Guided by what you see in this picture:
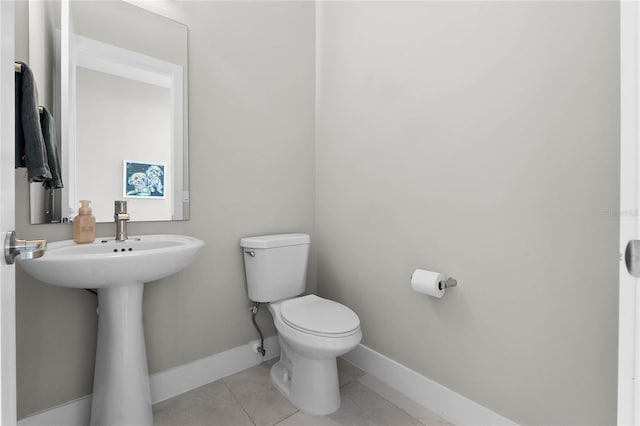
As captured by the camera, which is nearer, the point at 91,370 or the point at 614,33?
the point at 614,33

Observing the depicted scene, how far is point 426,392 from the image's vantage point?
1.47 m

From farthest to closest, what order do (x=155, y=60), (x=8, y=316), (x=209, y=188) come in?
(x=209, y=188), (x=155, y=60), (x=8, y=316)

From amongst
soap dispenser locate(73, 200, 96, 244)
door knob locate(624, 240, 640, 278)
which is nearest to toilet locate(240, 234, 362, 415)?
soap dispenser locate(73, 200, 96, 244)

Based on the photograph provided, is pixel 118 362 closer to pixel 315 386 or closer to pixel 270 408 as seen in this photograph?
pixel 270 408

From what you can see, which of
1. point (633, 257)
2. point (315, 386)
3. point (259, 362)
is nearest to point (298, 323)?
point (315, 386)

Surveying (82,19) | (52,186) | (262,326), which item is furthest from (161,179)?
(262,326)

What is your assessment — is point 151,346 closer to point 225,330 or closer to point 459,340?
point 225,330

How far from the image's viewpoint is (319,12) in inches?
80.1

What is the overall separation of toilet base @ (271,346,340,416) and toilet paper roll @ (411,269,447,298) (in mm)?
524

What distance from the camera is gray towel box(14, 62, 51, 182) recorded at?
100 centimetres

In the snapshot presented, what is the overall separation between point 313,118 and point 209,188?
2.84 feet

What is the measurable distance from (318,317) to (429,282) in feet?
1.75

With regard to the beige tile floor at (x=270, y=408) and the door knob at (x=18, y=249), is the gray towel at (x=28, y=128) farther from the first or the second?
the beige tile floor at (x=270, y=408)

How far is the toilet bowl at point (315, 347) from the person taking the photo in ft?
4.32
